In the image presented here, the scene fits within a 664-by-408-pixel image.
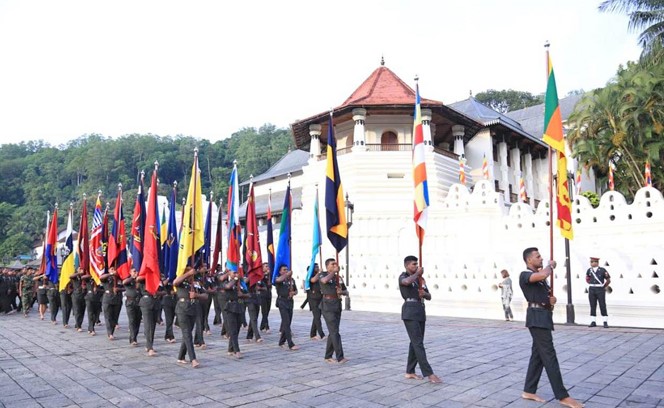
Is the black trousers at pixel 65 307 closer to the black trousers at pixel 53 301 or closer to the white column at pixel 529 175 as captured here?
the black trousers at pixel 53 301

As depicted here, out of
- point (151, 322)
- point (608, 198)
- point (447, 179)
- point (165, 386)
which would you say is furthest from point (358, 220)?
point (165, 386)

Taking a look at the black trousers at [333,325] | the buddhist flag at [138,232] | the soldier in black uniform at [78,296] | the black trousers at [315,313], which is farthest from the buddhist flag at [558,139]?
the soldier in black uniform at [78,296]

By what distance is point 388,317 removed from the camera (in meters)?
14.6

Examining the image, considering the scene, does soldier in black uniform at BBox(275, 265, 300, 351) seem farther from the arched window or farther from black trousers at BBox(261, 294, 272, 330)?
the arched window

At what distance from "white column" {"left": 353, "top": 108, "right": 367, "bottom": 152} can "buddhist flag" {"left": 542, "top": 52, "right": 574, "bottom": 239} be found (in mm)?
15607

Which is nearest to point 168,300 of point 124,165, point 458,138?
point 458,138

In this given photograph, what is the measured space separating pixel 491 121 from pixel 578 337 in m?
23.1

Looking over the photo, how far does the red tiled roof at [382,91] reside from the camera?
2668 cm

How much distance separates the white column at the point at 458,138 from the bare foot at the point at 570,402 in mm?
23862

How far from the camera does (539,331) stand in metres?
5.47

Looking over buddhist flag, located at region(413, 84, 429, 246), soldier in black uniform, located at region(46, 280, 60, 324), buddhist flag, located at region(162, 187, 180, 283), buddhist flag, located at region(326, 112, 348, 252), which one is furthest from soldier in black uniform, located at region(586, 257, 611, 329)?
soldier in black uniform, located at region(46, 280, 60, 324)

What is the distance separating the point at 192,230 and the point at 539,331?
557 centimetres

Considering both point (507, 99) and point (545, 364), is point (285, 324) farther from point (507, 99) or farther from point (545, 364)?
point (507, 99)

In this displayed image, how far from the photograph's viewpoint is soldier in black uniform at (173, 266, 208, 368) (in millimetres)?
7676
